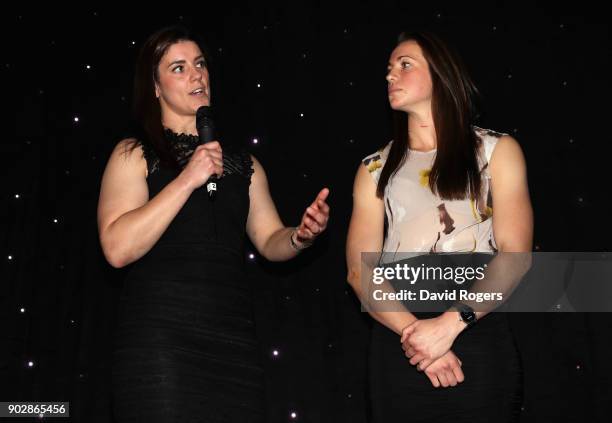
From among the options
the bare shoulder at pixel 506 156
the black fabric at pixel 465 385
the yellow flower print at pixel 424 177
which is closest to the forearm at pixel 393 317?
the black fabric at pixel 465 385

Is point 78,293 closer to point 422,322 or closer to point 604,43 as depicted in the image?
point 422,322

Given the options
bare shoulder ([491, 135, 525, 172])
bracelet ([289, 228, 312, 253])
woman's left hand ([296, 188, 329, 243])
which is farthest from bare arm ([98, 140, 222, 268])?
bare shoulder ([491, 135, 525, 172])

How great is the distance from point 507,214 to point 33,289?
1858mm

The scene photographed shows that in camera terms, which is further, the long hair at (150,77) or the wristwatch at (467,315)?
the long hair at (150,77)

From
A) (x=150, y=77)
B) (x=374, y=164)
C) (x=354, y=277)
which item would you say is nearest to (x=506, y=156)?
(x=374, y=164)

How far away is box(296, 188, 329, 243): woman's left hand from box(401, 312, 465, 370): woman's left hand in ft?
Result: 1.24

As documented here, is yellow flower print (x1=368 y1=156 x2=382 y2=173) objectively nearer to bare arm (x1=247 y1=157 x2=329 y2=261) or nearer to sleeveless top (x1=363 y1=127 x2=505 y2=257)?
sleeveless top (x1=363 y1=127 x2=505 y2=257)

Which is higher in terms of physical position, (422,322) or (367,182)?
(367,182)

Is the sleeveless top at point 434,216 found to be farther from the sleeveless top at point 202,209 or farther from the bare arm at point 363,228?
the sleeveless top at point 202,209

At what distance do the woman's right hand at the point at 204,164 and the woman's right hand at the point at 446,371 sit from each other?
772 millimetres

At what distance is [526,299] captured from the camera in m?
2.77

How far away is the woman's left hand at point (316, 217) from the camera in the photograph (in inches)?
78.5

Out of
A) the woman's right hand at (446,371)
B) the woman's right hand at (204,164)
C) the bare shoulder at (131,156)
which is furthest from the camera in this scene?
Answer: the bare shoulder at (131,156)

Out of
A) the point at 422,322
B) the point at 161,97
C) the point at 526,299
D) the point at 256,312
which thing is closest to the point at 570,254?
the point at 526,299
